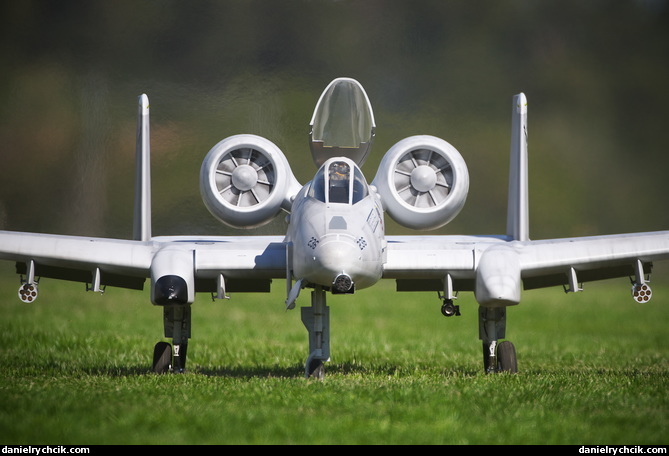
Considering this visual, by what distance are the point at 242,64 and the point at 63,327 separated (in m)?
6.88

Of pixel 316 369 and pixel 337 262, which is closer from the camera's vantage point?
pixel 337 262

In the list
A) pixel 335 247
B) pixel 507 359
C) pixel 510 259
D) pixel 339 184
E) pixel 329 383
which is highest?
pixel 339 184

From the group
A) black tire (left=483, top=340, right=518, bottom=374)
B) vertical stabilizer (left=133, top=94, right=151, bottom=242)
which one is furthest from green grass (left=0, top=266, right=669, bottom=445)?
vertical stabilizer (left=133, top=94, right=151, bottom=242)

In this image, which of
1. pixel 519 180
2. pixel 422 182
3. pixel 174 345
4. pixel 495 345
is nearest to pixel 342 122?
pixel 422 182

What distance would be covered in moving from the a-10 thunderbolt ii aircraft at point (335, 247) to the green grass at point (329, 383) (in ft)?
3.63

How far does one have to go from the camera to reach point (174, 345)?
596 inches

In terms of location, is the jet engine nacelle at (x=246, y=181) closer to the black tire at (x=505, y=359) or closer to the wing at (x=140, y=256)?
the wing at (x=140, y=256)

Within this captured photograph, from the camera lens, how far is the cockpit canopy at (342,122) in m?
15.9

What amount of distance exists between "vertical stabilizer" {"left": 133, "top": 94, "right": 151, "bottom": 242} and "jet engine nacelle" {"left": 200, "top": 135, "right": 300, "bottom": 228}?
3.96ft

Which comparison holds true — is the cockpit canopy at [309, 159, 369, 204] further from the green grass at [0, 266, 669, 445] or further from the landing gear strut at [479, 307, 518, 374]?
the landing gear strut at [479, 307, 518, 374]

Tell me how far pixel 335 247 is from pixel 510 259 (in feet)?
9.86

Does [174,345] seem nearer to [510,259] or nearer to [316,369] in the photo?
[316,369]

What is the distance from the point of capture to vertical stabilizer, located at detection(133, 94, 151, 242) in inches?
650

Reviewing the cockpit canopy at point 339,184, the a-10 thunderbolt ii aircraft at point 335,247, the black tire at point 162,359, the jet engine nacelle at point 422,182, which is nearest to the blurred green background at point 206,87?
the a-10 thunderbolt ii aircraft at point 335,247
